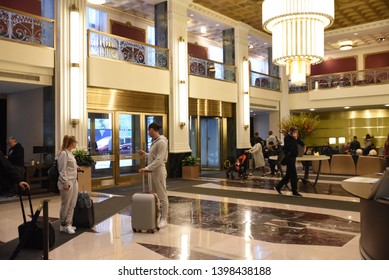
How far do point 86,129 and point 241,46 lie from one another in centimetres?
812

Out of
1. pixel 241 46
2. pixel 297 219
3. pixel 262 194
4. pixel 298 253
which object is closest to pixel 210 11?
pixel 241 46

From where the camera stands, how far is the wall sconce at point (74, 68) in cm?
898

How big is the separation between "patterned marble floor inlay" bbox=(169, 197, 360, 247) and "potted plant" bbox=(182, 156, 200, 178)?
457 cm

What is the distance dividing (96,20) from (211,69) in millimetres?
4426

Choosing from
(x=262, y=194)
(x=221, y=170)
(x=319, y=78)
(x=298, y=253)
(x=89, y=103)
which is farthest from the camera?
(x=319, y=78)

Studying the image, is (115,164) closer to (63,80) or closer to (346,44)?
(63,80)

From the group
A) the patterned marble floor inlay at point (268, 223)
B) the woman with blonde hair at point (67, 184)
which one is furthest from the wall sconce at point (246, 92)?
the woman with blonde hair at point (67, 184)

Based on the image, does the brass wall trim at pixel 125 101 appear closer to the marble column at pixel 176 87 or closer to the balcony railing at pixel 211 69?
the marble column at pixel 176 87

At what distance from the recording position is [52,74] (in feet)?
29.4

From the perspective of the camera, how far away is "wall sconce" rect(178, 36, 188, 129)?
39.1 feet

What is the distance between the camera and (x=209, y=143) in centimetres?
1466

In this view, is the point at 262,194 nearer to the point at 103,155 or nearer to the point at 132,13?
the point at 103,155

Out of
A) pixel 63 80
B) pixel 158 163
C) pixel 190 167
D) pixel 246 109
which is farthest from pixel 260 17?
pixel 158 163

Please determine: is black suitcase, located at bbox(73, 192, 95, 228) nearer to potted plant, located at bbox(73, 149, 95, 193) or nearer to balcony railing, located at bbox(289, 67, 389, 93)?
potted plant, located at bbox(73, 149, 95, 193)
